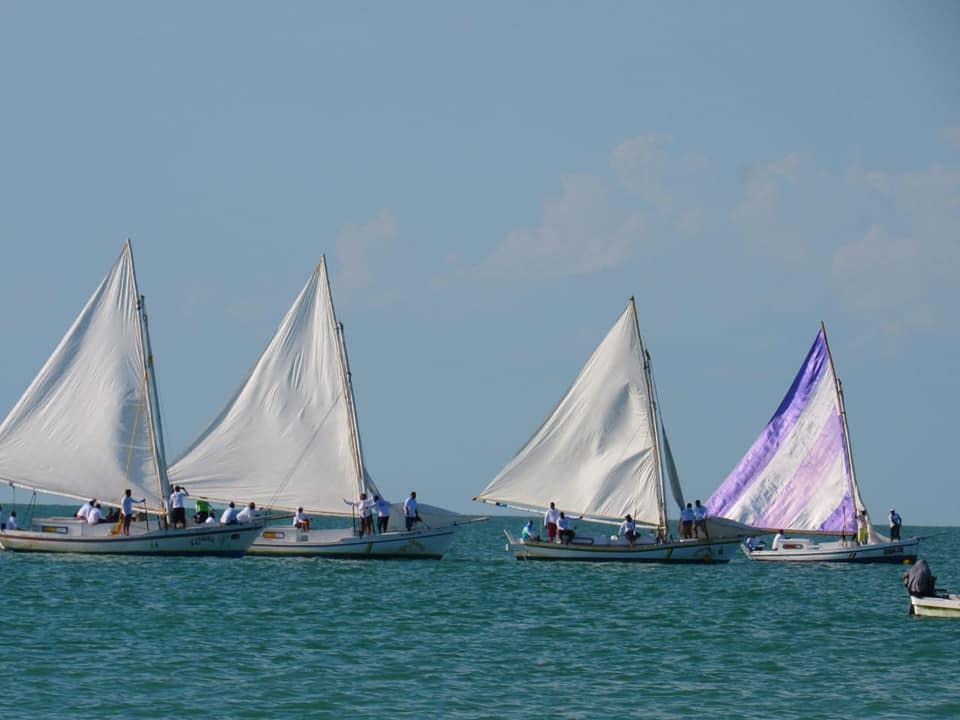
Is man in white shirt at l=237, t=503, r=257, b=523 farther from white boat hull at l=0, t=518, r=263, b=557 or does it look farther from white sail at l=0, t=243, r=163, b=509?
white sail at l=0, t=243, r=163, b=509

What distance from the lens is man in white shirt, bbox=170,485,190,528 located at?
58062 millimetres

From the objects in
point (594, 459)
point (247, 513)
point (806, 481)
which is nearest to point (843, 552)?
point (806, 481)

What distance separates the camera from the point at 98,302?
5919cm

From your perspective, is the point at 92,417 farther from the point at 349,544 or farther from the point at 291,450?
the point at 349,544

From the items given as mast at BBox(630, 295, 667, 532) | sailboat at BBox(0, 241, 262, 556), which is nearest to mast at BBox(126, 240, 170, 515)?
sailboat at BBox(0, 241, 262, 556)

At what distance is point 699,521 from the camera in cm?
6150

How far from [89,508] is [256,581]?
11.0 meters

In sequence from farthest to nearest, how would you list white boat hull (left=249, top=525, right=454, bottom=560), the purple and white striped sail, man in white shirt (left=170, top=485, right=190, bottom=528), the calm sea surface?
the purple and white striped sail
white boat hull (left=249, top=525, right=454, bottom=560)
man in white shirt (left=170, top=485, right=190, bottom=528)
the calm sea surface

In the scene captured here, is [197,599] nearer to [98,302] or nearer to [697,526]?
[98,302]

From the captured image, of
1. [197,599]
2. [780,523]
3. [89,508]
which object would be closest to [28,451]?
[89,508]

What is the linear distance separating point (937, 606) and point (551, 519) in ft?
71.4

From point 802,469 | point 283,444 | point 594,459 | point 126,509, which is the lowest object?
point 126,509

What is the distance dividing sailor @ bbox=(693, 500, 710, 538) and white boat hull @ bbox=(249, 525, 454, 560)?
31.5ft

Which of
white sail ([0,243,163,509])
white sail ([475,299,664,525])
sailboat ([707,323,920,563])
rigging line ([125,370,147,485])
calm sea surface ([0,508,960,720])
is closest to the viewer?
calm sea surface ([0,508,960,720])
